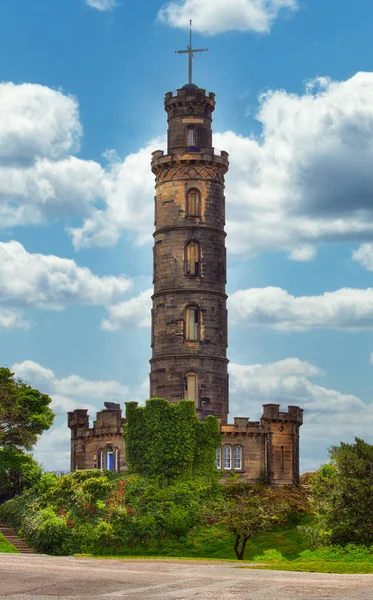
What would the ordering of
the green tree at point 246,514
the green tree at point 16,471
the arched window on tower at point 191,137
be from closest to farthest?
the green tree at point 246,514 → the green tree at point 16,471 → the arched window on tower at point 191,137

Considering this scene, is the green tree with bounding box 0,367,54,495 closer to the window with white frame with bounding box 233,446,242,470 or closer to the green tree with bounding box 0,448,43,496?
the green tree with bounding box 0,448,43,496

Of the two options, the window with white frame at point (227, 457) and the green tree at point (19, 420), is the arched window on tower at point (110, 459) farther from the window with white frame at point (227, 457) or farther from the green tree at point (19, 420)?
the window with white frame at point (227, 457)

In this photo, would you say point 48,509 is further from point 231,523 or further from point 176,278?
point 176,278

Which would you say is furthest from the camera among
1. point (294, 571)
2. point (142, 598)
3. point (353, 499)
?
point (353, 499)

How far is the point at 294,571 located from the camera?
38.2m

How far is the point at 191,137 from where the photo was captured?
2995 inches

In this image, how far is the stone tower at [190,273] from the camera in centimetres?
7250

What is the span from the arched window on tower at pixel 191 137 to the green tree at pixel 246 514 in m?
25.6

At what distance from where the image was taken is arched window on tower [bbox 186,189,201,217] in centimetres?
7425

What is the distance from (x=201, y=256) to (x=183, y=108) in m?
11.2

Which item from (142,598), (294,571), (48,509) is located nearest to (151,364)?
(48,509)

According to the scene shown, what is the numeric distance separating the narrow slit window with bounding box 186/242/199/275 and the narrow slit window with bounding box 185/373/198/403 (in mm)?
7310

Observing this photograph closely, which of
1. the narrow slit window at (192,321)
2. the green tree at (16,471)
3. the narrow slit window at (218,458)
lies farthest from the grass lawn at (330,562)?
the green tree at (16,471)

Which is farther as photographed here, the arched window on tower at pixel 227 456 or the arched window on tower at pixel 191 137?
the arched window on tower at pixel 191 137
